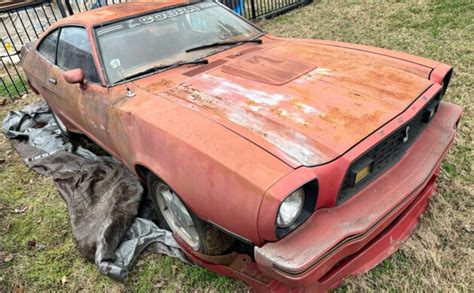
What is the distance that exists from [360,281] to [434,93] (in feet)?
4.20

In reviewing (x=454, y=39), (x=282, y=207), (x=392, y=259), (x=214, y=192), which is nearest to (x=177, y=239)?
(x=214, y=192)

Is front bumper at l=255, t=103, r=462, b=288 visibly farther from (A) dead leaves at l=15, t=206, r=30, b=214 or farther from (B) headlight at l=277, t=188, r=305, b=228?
(A) dead leaves at l=15, t=206, r=30, b=214

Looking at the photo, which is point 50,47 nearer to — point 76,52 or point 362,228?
point 76,52

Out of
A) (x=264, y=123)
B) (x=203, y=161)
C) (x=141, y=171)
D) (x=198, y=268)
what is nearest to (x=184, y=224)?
(x=198, y=268)

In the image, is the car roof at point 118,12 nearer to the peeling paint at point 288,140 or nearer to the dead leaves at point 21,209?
the peeling paint at point 288,140

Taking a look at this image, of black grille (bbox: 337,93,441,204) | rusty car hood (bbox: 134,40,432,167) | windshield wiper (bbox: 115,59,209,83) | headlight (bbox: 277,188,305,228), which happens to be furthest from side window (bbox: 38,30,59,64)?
black grille (bbox: 337,93,441,204)

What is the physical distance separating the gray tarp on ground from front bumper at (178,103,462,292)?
0.47 meters

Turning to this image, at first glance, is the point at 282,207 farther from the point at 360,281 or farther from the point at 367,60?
the point at 367,60

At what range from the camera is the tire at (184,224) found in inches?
89.0

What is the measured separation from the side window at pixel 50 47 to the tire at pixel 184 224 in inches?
82.9

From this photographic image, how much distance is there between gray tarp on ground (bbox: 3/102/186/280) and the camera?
270 cm

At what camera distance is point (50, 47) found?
384cm

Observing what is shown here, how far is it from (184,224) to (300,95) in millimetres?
1197

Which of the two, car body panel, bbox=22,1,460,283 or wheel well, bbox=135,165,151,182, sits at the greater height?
car body panel, bbox=22,1,460,283
